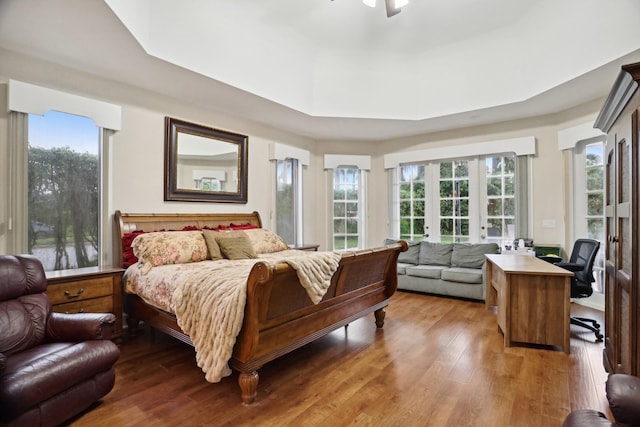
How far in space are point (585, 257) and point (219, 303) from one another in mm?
3894

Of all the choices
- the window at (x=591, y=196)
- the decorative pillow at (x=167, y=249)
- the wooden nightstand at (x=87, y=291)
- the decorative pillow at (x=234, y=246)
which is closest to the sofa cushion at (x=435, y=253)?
the window at (x=591, y=196)

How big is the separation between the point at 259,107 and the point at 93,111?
1.91 meters

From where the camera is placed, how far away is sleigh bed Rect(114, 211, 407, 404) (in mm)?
2049

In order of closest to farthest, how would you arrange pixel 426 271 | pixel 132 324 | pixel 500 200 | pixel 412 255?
pixel 132 324 < pixel 426 271 < pixel 500 200 < pixel 412 255

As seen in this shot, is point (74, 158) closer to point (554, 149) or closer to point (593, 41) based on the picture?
point (593, 41)

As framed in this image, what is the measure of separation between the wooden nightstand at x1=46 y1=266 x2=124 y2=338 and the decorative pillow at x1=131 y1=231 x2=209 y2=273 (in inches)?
11.5

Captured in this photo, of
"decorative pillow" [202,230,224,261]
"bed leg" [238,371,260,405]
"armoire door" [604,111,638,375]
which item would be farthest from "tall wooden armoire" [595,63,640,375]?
"decorative pillow" [202,230,224,261]

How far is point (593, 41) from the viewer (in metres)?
3.22

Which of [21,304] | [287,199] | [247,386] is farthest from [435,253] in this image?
[21,304]

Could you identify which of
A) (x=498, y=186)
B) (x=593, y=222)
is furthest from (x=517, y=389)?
(x=498, y=186)

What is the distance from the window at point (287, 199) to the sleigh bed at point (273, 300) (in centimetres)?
142

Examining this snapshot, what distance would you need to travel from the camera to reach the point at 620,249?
6.50 ft

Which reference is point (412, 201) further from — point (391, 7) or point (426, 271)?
point (391, 7)

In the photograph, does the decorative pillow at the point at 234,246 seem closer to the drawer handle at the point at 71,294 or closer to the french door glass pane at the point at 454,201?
the drawer handle at the point at 71,294
